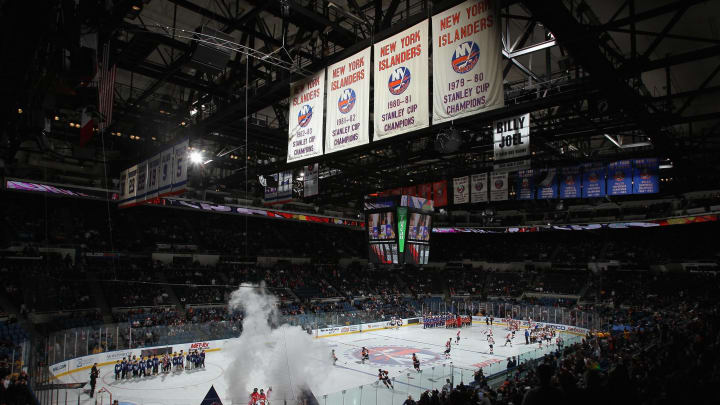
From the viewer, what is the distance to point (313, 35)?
11797mm

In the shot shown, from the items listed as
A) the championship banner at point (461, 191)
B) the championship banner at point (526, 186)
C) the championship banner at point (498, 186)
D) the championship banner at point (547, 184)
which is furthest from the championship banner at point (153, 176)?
the championship banner at point (547, 184)

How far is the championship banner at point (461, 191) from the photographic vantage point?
67.9ft

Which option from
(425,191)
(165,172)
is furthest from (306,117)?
(425,191)

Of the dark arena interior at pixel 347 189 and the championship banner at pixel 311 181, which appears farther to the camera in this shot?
the championship banner at pixel 311 181

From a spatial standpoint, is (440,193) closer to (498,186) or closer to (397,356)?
(498,186)

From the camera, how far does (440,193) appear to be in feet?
76.9

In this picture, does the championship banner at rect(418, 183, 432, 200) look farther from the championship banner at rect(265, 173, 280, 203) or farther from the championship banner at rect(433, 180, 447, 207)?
the championship banner at rect(265, 173, 280, 203)

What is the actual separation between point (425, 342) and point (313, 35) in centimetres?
2436

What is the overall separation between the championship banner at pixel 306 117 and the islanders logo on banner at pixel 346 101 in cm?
65

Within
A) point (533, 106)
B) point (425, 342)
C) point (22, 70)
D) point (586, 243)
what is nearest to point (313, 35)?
point (533, 106)

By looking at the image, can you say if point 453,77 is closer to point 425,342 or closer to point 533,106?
point 533,106

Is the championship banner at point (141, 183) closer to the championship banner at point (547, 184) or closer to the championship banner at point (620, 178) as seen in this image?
the championship banner at point (547, 184)

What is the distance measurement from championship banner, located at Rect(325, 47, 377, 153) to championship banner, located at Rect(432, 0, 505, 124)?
5.73ft

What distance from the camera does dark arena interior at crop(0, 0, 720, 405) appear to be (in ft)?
25.8
